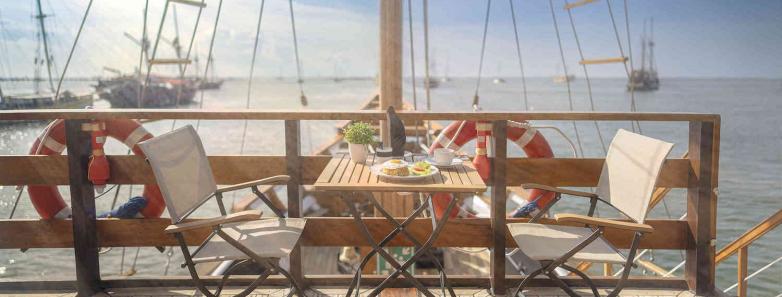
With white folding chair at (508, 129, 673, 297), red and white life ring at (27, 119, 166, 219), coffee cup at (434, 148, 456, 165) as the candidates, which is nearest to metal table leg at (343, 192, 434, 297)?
coffee cup at (434, 148, 456, 165)

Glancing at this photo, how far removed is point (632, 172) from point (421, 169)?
94 centimetres

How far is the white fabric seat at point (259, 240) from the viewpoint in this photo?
2.04 m

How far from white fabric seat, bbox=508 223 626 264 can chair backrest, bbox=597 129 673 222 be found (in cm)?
19

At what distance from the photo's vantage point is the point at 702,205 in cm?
259

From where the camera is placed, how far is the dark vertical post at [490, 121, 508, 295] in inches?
102

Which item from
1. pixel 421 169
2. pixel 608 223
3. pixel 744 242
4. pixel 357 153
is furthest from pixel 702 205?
pixel 357 153

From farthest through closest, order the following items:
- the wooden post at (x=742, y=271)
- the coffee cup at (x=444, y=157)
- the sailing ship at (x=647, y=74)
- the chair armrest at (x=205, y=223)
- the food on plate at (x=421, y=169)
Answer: the sailing ship at (x=647, y=74) → the wooden post at (x=742, y=271) → the coffee cup at (x=444, y=157) → the food on plate at (x=421, y=169) → the chair armrest at (x=205, y=223)

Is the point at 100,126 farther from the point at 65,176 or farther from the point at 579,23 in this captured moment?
the point at 579,23

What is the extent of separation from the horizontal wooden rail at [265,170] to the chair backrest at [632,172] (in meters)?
0.18

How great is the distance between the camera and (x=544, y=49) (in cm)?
5497

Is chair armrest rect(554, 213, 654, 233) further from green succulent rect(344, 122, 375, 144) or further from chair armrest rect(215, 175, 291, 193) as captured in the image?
chair armrest rect(215, 175, 291, 193)

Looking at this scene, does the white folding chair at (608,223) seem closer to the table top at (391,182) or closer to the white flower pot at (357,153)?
the table top at (391,182)

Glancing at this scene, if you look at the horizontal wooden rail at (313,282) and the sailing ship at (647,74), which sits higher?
the sailing ship at (647,74)

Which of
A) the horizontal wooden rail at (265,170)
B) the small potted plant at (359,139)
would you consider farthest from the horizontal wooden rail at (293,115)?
the horizontal wooden rail at (265,170)
